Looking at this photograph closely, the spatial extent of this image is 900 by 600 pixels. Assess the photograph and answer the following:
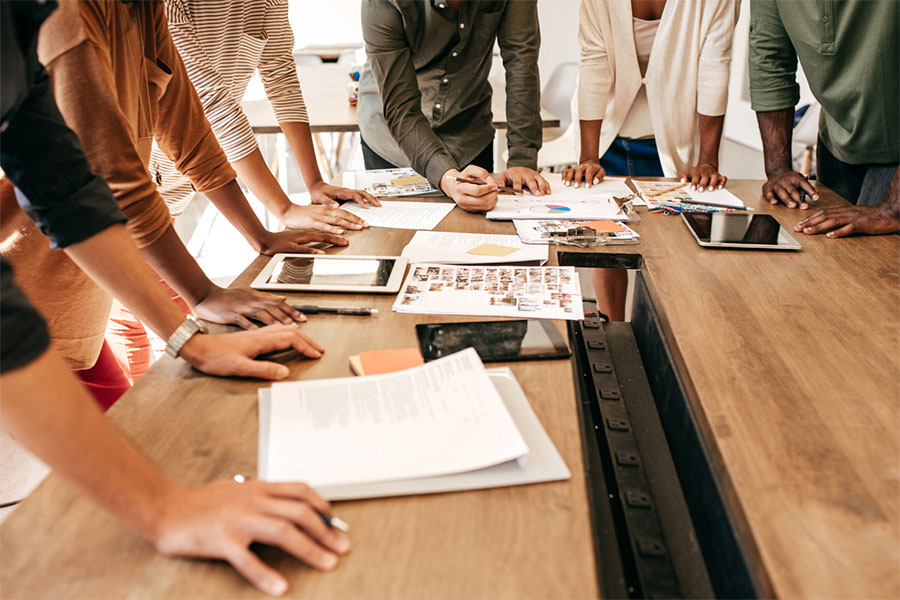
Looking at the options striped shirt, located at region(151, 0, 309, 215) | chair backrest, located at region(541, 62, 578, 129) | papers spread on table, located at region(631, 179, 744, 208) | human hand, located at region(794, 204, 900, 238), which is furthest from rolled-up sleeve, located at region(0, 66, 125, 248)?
chair backrest, located at region(541, 62, 578, 129)

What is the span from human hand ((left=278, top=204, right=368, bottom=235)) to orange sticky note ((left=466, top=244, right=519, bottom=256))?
292 mm

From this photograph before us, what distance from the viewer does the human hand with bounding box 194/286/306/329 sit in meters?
0.95

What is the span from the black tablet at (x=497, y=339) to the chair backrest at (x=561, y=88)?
3.79 m

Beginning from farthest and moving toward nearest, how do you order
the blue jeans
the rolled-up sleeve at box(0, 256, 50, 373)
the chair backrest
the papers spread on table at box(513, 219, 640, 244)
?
the chair backrest → the blue jeans → the papers spread on table at box(513, 219, 640, 244) → the rolled-up sleeve at box(0, 256, 50, 373)

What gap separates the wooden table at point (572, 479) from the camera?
0.52 meters

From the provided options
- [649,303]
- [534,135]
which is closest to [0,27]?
[649,303]

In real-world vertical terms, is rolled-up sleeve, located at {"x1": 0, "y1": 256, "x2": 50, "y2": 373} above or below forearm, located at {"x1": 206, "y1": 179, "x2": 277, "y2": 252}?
above

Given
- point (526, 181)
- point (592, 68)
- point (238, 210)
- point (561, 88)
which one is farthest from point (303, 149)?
point (561, 88)

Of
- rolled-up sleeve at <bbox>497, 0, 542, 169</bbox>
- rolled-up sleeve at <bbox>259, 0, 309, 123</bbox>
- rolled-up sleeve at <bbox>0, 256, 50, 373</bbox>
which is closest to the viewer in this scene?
rolled-up sleeve at <bbox>0, 256, 50, 373</bbox>

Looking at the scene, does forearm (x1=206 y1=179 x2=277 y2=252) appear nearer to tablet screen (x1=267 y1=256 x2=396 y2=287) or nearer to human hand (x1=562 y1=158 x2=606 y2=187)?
tablet screen (x1=267 y1=256 x2=396 y2=287)

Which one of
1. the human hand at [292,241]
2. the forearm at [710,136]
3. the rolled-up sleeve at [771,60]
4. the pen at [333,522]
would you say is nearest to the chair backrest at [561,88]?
the forearm at [710,136]

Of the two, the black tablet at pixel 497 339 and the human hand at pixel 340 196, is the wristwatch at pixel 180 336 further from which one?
the human hand at pixel 340 196

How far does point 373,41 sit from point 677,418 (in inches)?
49.2

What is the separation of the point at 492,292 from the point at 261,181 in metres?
0.66
